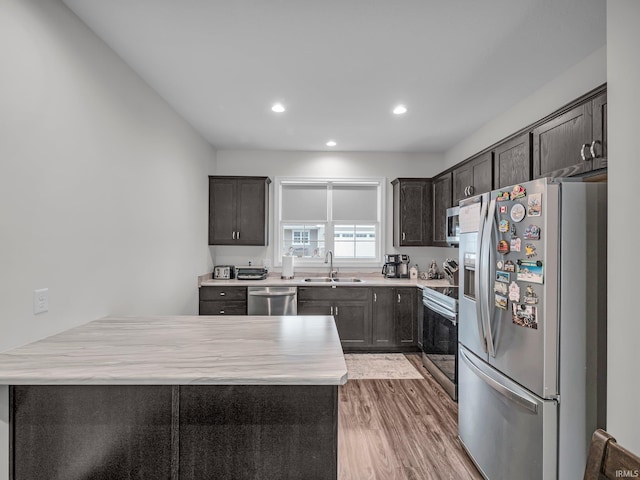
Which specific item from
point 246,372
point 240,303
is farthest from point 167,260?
point 246,372

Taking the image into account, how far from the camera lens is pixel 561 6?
1.89m

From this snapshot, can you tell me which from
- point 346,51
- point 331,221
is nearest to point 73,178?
point 346,51

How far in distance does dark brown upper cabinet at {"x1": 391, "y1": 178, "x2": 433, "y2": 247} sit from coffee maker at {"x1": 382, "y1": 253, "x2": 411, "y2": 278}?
22 cm

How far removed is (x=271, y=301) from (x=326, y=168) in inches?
80.7

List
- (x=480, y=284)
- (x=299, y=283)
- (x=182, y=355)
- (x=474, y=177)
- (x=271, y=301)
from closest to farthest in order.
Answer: (x=182, y=355) → (x=480, y=284) → (x=474, y=177) → (x=271, y=301) → (x=299, y=283)

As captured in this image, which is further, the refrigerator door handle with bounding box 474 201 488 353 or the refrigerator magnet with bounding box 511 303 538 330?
the refrigerator door handle with bounding box 474 201 488 353

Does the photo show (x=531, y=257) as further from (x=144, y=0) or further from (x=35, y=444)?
(x=144, y=0)

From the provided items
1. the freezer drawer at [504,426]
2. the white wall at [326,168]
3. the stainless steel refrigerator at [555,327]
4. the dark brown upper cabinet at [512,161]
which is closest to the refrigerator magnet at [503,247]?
the stainless steel refrigerator at [555,327]

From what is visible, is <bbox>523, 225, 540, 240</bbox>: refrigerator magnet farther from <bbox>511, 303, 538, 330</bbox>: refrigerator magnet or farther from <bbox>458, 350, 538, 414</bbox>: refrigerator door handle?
<bbox>458, 350, 538, 414</bbox>: refrigerator door handle

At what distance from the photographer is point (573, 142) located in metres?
2.15

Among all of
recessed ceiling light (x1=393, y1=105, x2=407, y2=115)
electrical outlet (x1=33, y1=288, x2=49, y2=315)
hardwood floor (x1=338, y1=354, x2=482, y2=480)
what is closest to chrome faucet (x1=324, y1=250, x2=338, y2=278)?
hardwood floor (x1=338, y1=354, x2=482, y2=480)

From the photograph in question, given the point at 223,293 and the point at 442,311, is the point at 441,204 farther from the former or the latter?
the point at 223,293

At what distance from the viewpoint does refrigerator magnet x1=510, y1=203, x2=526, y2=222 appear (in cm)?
176

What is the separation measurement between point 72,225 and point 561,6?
2987 millimetres
